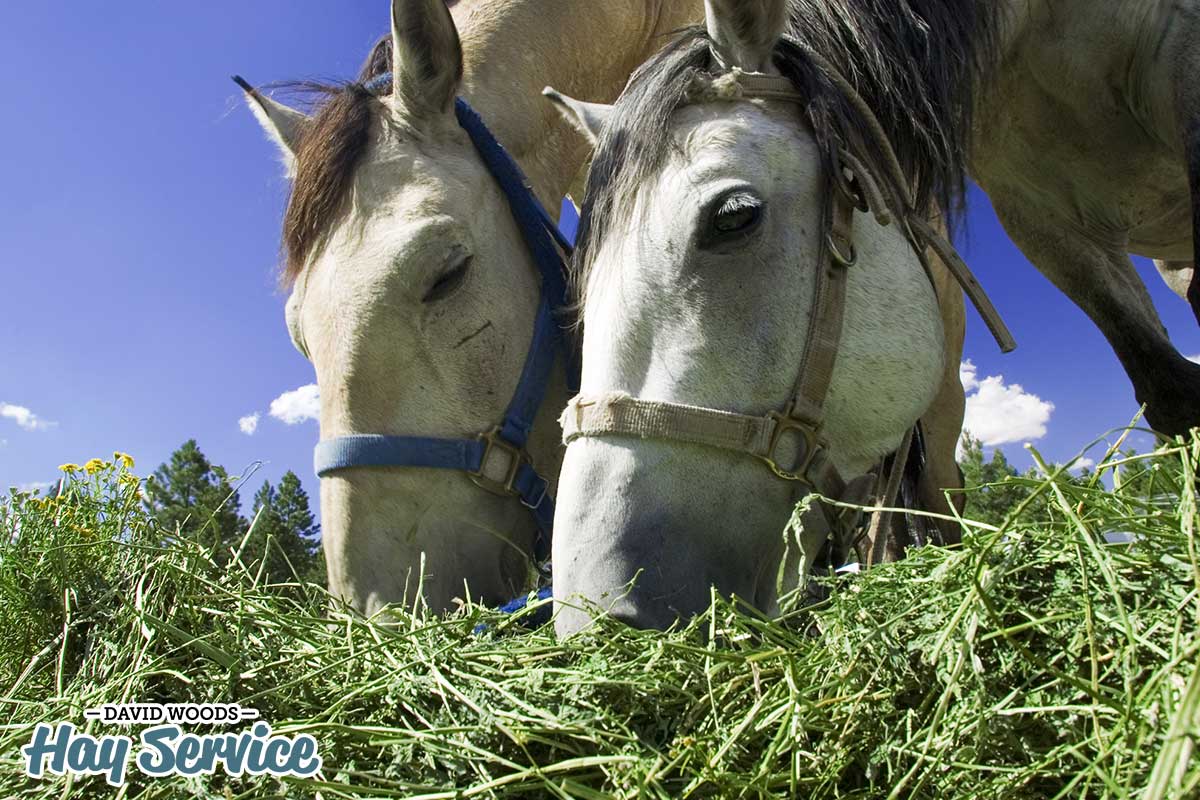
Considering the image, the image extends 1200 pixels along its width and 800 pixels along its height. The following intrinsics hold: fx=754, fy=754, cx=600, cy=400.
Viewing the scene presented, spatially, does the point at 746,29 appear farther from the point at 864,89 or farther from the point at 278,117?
the point at 278,117

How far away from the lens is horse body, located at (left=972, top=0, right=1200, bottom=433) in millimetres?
2748

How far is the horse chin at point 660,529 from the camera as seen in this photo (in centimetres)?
162

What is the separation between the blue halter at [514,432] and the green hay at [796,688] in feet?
3.42

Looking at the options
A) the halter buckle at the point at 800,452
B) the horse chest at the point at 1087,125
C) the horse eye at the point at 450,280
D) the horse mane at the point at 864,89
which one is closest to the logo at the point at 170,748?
the halter buckle at the point at 800,452

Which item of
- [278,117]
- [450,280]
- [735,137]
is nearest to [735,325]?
[735,137]

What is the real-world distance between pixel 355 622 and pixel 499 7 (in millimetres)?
2907

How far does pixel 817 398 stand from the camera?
187 centimetres

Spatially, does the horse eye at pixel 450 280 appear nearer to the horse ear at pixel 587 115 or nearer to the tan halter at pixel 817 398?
the horse ear at pixel 587 115

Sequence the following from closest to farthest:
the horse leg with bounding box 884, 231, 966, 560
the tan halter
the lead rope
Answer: the tan halter → the lead rope → the horse leg with bounding box 884, 231, 966, 560

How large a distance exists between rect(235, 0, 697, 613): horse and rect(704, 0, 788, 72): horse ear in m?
1.00

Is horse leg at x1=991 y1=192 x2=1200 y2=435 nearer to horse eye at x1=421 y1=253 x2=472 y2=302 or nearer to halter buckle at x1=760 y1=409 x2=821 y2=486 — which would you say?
halter buckle at x1=760 y1=409 x2=821 y2=486

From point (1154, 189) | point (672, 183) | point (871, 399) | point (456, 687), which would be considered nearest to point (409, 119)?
point (672, 183)

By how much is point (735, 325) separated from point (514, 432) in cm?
100

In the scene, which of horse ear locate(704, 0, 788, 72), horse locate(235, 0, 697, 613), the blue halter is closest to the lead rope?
horse ear locate(704, 0, 788, 72)
